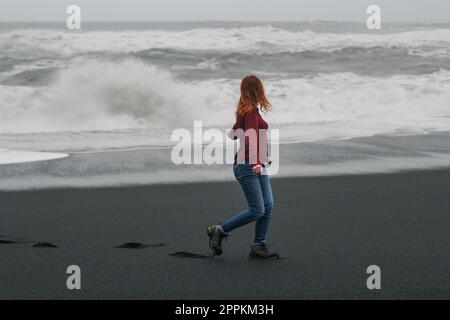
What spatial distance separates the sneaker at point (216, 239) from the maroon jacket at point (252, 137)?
62 cm

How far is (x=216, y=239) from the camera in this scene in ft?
18.6

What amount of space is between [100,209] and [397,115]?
1395 centimetres

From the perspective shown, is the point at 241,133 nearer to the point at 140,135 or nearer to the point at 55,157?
the point at 55,157

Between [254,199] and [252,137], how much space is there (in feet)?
→ 1.68

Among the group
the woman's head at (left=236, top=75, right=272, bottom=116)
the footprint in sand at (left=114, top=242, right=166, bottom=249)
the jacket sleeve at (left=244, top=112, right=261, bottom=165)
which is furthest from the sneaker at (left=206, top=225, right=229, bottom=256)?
the woman's head at (left=236, top=75, right=272, bottom=116)

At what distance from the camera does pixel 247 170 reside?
550 cm

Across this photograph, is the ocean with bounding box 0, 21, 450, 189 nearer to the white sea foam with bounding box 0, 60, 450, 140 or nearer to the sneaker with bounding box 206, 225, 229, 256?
the white sea foam with bounding box 0, 60, 450, 140

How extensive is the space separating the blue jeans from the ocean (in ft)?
11.5

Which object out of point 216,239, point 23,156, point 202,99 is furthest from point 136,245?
point 202,99

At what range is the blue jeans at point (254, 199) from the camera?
5520 millimetres

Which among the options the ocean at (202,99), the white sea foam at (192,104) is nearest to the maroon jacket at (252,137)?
the ocean at (202,99)

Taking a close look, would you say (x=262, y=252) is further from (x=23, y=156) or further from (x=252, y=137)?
(x=23, y=156)
